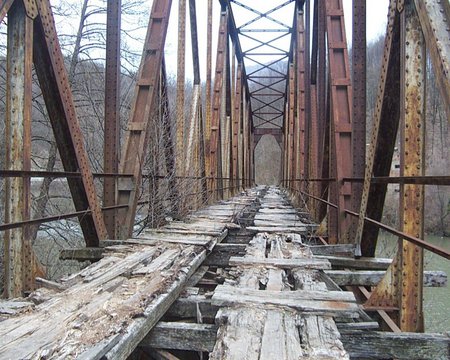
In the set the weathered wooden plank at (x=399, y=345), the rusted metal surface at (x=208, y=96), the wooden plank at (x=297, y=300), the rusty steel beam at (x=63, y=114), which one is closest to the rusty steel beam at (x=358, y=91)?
the wooden plank at (x=297, y=300)

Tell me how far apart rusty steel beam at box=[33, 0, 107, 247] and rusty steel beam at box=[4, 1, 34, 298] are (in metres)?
0.25

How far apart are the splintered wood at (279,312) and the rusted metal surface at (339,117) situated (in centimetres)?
127

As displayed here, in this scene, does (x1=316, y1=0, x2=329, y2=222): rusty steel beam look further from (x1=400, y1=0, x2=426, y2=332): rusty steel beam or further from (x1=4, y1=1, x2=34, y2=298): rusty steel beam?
(x1=4, y1=1, x2=34, y2=298): rusty steel beam

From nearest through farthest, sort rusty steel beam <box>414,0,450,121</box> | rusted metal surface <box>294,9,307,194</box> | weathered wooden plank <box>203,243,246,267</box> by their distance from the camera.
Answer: rusty steel beam <box>414,0,450,121</box> → weathered wooden plank <box>203,243,246,267</box> → rusted metal surface <box>294,9,307,194</box>

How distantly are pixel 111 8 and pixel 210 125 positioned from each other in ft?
17.4

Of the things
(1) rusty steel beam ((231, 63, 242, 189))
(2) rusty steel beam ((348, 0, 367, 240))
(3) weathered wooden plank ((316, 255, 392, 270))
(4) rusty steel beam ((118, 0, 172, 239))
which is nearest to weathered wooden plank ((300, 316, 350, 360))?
(3) weathered wooden plank ((316, 255, 392, 270))

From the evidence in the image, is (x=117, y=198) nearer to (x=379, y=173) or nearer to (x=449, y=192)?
(x=379, y=173)

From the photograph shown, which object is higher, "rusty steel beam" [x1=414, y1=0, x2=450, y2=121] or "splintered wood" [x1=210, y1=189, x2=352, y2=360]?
"rusty steel beam" [x1=414, y1=0, x2=450, y2=121]

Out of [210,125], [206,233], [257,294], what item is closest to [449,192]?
[210,125]

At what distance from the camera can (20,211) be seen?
112 inches

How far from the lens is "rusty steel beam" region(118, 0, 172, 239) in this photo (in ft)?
14.7

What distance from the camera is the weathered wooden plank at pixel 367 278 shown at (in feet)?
10.0

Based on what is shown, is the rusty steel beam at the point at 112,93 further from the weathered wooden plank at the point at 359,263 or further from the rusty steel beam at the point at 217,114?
the rusty steel beam at the point at 217,114

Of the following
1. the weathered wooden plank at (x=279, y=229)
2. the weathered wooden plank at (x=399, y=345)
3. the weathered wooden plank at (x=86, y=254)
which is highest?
the weathered wooden plank at (x=279, y=229)
